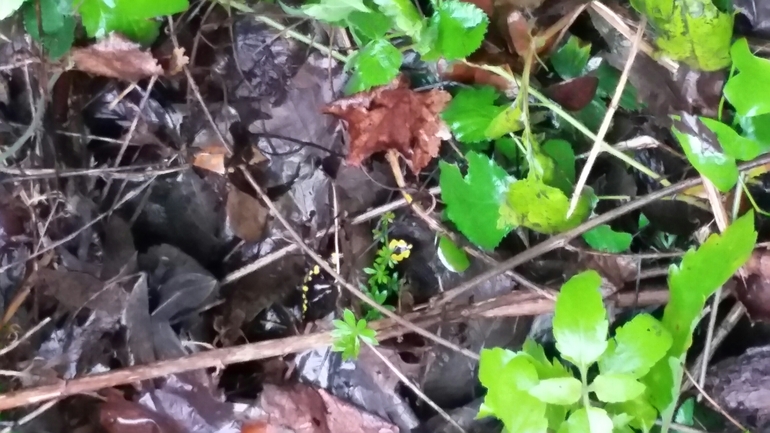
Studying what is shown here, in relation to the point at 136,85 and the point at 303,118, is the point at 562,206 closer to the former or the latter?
the point at 303,118

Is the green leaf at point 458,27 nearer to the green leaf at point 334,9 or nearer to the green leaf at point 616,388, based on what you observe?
the green leaf at point 334,9

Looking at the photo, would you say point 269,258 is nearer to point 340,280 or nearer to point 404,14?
point 340,280

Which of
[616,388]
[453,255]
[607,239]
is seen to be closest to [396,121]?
[453,255]

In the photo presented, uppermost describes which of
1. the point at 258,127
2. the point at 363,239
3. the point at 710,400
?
the point at 258,127

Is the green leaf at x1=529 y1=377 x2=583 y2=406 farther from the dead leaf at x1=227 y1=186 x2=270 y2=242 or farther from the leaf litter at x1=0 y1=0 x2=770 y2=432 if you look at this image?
the dead leaf at x1=227 y1=186 x2=270 y2=242

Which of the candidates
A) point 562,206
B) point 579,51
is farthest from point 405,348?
point 579,51

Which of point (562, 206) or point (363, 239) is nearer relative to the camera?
point (562, 206)

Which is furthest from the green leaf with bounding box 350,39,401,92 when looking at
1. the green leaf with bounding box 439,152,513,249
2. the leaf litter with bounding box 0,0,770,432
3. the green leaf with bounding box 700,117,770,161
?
the green leaf with bounding box 700,117,770,161
